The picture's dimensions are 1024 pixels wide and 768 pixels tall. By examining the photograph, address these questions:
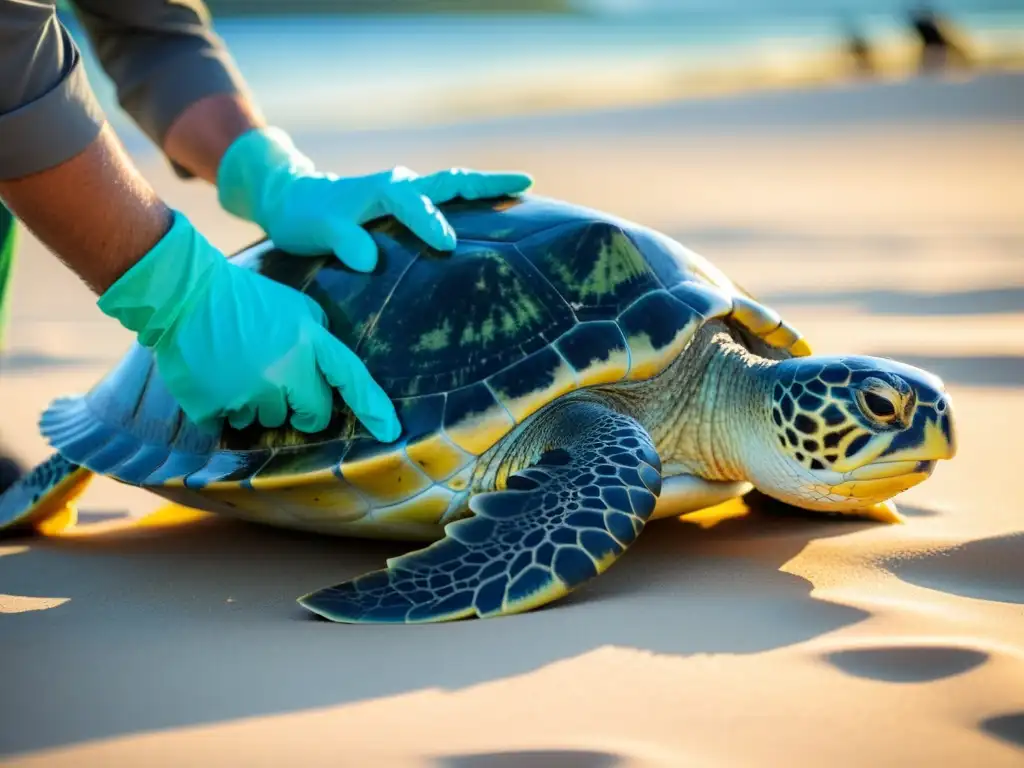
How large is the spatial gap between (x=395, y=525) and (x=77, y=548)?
0.86 m

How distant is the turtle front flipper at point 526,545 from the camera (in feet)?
6.91

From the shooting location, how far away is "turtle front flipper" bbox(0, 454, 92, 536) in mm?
3006

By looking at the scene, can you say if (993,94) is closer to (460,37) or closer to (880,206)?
(880,206)

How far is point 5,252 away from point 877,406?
263 cm

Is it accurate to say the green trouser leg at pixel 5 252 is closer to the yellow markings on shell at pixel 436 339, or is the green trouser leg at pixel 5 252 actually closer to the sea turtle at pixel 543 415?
the sea turtle at pixel 543 415

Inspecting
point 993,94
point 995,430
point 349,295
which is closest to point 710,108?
point 993,94

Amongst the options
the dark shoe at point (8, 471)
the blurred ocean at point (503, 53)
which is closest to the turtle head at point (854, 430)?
the dark shoe at point (8, 471)

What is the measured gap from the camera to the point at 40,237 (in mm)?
2428

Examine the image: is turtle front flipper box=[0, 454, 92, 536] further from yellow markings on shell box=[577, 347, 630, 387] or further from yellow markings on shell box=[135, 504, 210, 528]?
yellow markings on shell box=[577, 347, 630, 387]

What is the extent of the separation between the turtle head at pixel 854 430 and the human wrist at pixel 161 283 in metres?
1.38

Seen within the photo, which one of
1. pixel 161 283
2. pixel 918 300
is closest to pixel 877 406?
pixel 161 283

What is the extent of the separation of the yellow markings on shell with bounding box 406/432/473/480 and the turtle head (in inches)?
29.4

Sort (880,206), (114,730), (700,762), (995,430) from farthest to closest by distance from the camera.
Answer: (880,206), (995,430), (114,730), (700,762)

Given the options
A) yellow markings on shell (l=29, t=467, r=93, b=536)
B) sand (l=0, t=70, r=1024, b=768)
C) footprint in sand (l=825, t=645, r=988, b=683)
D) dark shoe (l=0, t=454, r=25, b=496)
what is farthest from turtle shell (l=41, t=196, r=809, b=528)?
footprint in sand (l=825, t=645, r=988, b=683)
